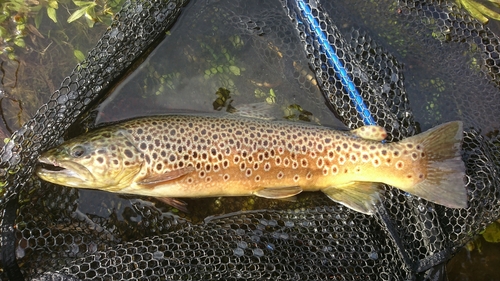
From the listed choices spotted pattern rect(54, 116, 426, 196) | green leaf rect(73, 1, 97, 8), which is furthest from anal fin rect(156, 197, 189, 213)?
green leaf rect(73, 1, 97, 8)

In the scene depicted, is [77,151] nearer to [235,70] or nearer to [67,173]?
[67,173]

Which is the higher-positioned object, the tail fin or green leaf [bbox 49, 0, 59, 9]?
green leaf [bbox 49, 0, 59, 9]

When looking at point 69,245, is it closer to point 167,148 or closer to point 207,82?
point 167,148

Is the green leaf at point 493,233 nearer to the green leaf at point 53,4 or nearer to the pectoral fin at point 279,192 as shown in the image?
the pectoral fin at point 279,192

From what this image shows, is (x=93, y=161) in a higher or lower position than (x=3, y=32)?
lower

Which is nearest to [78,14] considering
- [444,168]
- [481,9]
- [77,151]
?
[77,151]

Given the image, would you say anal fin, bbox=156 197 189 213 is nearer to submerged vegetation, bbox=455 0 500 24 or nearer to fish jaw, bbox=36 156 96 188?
fish jaw, bbox=36 156 96 188

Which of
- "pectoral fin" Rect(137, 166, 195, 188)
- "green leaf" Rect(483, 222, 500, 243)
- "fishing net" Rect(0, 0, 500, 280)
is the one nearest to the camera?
"fishing net" Rect(0, 0, 500, 280)
